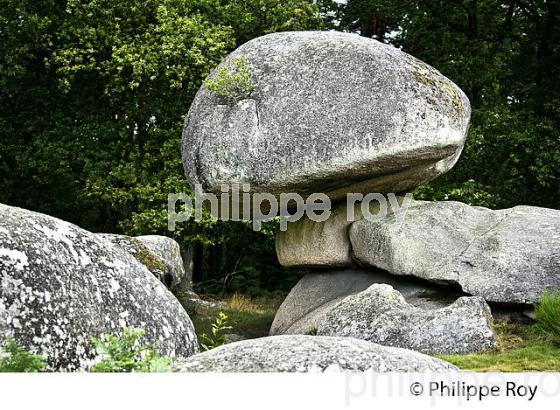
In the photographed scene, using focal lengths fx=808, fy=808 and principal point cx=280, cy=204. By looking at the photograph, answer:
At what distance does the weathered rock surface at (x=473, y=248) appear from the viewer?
41.5 feet

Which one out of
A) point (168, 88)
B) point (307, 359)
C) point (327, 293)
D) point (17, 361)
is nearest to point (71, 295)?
point (17, 361)

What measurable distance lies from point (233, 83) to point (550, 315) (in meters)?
6.50

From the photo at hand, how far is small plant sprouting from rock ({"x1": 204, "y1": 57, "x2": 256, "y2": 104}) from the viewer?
13883 mm

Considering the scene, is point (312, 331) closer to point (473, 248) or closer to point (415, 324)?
point (415, 324)

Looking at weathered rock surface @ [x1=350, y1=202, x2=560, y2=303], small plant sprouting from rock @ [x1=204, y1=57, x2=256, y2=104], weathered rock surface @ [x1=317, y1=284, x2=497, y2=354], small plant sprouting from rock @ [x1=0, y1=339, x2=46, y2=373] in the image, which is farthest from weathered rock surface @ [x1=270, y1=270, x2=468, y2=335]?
small plant sprouting from rock @ [x1=0, y1=339, x2=46, y2=373]

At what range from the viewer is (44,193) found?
23234 mm

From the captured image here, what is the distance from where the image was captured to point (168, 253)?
15.2 metres

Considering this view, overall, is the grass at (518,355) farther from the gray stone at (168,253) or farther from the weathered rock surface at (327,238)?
the gray stone at (168,253)

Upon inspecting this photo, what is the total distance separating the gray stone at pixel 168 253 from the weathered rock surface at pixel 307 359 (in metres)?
9.75

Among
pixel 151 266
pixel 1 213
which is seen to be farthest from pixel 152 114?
pixel 1 213

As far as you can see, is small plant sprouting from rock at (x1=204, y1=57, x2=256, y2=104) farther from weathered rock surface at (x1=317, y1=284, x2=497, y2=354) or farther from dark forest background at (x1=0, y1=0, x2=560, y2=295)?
weathered rock surface at (x1=317, y1=284, x2=497, y2=354)

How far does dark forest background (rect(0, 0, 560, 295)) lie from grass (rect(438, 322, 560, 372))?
7.07 meters

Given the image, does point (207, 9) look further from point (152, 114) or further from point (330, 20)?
point (330, 20)

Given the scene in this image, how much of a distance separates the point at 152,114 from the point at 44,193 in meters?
5.28
